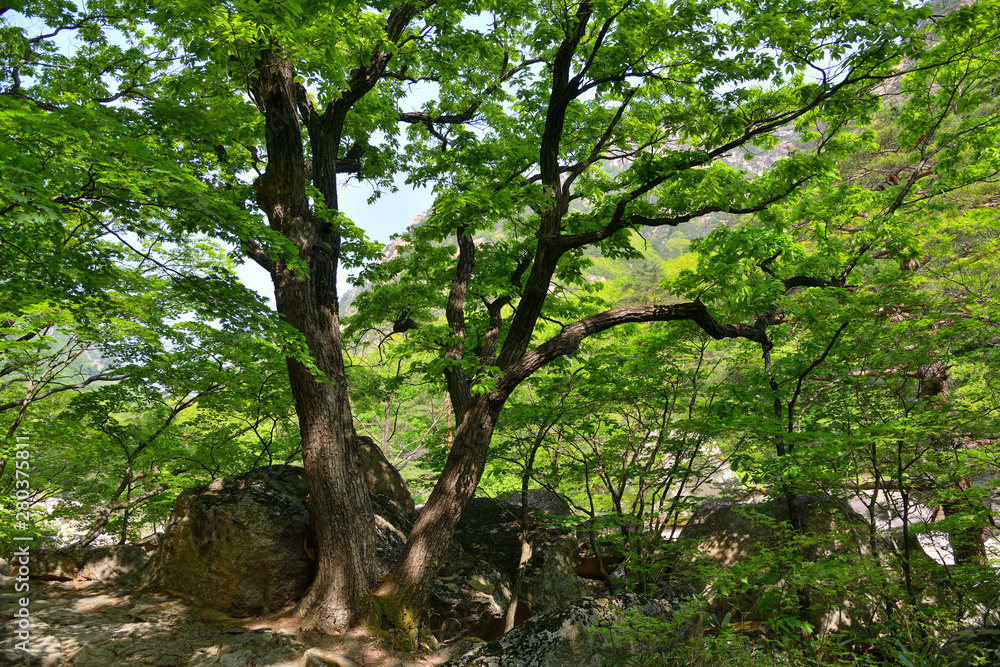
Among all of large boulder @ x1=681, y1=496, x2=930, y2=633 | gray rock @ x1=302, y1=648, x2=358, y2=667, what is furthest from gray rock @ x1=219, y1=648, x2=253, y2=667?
large boulder @ x1=681, y1=496, x2=930, y2=633

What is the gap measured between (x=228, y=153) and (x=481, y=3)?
429 cm

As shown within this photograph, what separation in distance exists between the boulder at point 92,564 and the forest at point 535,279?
1.56 ft

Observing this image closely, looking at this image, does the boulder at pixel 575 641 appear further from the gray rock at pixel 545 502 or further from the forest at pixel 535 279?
the gray rock at pixel 545 502

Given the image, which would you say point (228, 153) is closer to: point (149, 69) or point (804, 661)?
point (149, 69)

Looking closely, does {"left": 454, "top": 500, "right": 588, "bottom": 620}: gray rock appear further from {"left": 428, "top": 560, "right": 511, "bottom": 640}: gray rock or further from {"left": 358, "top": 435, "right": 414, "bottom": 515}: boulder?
{"left": 358, "top": 435, "right": 414, "bottom": 515}: boulder

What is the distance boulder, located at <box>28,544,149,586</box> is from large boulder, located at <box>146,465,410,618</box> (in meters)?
0.76

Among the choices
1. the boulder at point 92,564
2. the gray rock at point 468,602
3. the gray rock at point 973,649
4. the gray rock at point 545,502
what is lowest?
the gray rock at point 468,602

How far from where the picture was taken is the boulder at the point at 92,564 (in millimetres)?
5668

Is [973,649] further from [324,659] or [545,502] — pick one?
[545,502]

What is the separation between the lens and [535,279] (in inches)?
217

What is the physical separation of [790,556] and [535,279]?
3.56 meters

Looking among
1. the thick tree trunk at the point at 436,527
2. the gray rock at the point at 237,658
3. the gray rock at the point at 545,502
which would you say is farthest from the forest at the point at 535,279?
the gray rock at the point at 545,502

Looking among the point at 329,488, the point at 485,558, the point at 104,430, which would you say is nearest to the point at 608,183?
the point at 329,488

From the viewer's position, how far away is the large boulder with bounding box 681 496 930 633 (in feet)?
12.5
